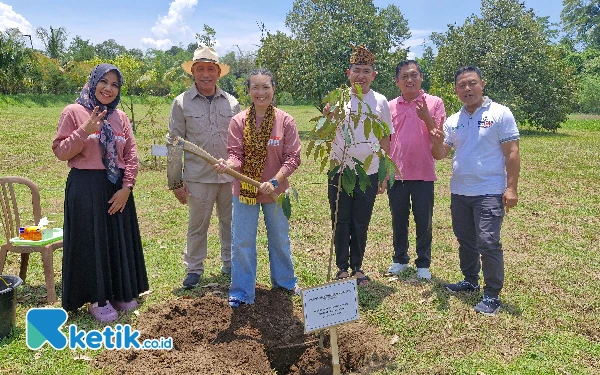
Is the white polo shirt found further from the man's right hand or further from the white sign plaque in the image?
Answer: the man's right hand

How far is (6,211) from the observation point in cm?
450

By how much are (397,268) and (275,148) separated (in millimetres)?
1965

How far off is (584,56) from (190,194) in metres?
48.3

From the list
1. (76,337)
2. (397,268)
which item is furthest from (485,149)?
(76,337)

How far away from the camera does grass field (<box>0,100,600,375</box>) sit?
132 inches

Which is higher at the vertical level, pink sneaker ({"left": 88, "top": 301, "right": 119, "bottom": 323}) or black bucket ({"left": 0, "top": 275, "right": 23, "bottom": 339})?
black bucket ({"left": 0, "top": 275, "right": 23, "bottom": 339})

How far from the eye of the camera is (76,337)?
3.59 meters

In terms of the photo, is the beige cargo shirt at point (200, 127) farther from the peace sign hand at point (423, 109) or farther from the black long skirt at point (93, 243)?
the peace sign hand at point (423, 109)

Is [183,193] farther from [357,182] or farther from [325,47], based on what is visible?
[325,47]

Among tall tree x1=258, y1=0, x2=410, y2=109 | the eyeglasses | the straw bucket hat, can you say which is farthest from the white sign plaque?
tall tree x1=258, y1=0, x2=410, y2=109

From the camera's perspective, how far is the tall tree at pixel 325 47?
18.6m

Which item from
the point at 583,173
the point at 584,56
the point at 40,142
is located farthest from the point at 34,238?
the point at 584,56

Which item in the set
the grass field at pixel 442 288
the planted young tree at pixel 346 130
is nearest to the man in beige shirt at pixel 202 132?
the grass field at pixel 442 288

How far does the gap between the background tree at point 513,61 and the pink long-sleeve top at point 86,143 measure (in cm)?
1604
